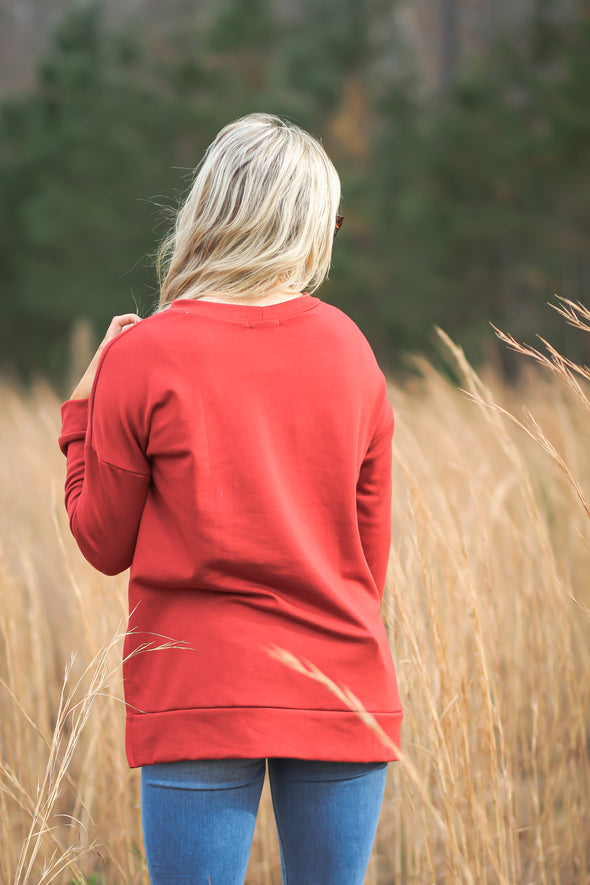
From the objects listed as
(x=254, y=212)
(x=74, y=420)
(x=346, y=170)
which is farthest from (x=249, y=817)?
(x=346, y=170)

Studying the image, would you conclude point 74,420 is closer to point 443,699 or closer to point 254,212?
point 254,212

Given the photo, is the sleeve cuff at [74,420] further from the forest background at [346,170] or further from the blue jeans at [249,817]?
the forest background at [346,170]

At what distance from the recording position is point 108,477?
945 mm

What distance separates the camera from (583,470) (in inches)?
109

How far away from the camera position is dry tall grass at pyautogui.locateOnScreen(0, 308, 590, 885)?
4.13 ft

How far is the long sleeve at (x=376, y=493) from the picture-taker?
1067 mm

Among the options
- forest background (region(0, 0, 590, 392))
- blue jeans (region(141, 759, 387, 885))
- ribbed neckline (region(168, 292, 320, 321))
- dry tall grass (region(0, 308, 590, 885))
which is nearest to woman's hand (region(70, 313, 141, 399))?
ribbed neckline (region(168, 292, 320, 321))

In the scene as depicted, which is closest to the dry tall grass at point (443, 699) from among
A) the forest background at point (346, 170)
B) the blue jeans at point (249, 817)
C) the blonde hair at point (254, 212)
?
the blue jeans at point (249, 817)

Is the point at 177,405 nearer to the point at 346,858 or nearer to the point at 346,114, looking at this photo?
the point at 346,858

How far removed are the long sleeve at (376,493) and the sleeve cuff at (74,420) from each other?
1.13 ft

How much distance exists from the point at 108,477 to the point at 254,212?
0.34 metres

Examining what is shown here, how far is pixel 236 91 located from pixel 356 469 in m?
11.2

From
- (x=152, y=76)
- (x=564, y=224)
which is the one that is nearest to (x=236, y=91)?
(x=152, y=76)

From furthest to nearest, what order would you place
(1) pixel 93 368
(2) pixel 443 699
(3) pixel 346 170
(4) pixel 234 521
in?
(3) pixel 346 170 < (2) pixel 443 699 < (1) pixel 93 368 < (4) pixel 234 521
